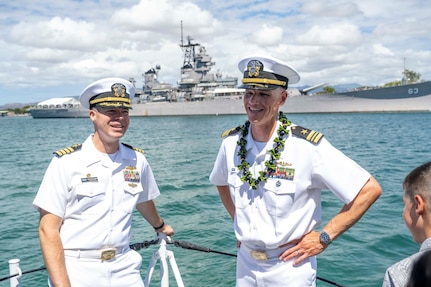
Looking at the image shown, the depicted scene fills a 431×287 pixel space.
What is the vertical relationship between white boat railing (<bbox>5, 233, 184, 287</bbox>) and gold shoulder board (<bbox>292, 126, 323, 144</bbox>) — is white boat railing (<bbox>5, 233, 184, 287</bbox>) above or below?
below

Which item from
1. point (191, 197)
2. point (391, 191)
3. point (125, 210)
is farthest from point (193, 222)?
point (125, 210)

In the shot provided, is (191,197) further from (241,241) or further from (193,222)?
(241,241)

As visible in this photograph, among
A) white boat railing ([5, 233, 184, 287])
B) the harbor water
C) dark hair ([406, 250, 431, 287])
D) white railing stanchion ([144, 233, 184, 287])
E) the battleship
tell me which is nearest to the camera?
dark hair ([406, 250, 431, 287])

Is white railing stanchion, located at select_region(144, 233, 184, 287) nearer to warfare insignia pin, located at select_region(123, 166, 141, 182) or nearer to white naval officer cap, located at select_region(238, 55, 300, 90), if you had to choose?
warfare insignia pin, located at select_region(123, 166, 141, 182)

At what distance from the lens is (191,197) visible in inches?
461

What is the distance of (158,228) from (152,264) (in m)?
0.30

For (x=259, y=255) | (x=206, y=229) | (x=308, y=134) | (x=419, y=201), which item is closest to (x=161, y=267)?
(x=259, y=255)

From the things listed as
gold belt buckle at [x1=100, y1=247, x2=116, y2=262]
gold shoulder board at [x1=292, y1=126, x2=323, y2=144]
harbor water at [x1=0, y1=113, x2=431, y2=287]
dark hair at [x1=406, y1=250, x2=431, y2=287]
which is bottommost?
harbor water at [x1=0, y1=113, x2=431, y2=287]

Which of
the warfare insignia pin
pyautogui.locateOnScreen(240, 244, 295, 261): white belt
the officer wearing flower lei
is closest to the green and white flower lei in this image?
the officer wearing flower lei

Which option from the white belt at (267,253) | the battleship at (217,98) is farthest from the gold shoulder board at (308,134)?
the battleship at (217,98)

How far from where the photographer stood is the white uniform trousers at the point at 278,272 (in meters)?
2.47

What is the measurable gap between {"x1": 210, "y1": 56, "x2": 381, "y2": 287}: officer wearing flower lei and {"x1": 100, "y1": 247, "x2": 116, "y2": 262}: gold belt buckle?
2.85 ft

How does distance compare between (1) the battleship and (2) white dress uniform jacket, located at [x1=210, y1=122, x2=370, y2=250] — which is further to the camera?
(1) the battleship

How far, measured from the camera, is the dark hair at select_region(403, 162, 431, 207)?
1.66 meters
